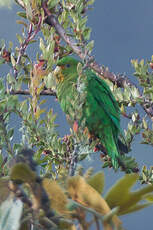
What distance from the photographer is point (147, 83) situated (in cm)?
216

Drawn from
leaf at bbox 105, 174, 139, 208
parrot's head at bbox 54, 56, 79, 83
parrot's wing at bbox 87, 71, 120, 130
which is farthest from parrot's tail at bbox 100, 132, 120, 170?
leaf at bbox 105, 174, 139, 208

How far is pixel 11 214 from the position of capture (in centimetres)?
42

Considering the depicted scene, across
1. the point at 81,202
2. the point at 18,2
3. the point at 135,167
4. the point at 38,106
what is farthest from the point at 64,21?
the point at 81,202

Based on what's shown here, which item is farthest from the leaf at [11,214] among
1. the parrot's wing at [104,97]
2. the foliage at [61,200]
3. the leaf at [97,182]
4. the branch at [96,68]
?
the parrot's wing at [104,97]

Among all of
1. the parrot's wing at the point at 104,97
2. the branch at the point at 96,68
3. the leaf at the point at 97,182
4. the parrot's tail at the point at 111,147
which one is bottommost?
the parrot's tail at the point at 111,147

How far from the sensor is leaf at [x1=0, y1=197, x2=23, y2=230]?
40 centimetres

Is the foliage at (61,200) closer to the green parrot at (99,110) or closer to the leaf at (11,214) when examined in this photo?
the leaf at (11,214)

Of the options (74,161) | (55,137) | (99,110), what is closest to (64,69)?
(99,110)

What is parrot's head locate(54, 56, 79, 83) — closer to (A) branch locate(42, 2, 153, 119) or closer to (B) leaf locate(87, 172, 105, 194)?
(A) branch locate(42, 2, 153, 119)

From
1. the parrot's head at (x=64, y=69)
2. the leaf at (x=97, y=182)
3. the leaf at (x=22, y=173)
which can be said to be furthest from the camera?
the parrot's head at (x=64, y=69)

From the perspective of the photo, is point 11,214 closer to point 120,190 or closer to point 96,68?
point 120,190

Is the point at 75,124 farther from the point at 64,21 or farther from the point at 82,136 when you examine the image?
the point at 64,21

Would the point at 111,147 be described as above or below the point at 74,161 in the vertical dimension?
below

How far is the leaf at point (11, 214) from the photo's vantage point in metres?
0.40
